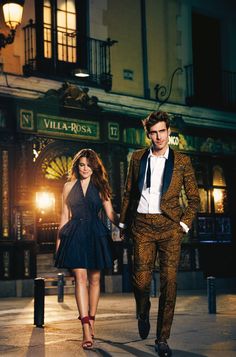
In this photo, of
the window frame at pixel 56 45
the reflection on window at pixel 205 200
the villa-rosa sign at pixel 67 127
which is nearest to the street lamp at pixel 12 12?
the window frame at pixel 56 45

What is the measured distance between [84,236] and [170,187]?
1064 millimetres

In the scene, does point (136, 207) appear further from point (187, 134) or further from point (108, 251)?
point (187, 134)

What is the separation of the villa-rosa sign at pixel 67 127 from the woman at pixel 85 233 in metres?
9.81

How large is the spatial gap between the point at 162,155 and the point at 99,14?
12.5 m

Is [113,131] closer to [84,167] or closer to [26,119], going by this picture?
[26,119]

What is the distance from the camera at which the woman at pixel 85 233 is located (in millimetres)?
7172

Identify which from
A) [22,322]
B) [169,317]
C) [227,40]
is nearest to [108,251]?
[169,317]

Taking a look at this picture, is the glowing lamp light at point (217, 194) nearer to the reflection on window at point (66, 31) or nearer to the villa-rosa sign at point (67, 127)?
the villa-rosa sign at point (67, 127)

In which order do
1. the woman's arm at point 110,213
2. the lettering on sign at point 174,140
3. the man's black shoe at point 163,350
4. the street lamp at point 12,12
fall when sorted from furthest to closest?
the lettering on sign at point 174,140 < the street lamp at point 12,12 < the woman's arm at point 110,213 < the man's black shoe at point 163,350

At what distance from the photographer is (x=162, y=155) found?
273 inches

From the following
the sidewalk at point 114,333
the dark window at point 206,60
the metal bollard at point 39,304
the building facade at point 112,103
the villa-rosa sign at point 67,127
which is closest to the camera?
the sidewalk at point 114,333

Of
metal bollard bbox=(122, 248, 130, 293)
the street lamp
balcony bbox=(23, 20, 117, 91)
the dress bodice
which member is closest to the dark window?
balcony bbox=(23, 20, 117, 91)

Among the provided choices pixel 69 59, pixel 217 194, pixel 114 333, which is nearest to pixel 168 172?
pixel 114 333

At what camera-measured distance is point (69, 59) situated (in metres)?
18.1
